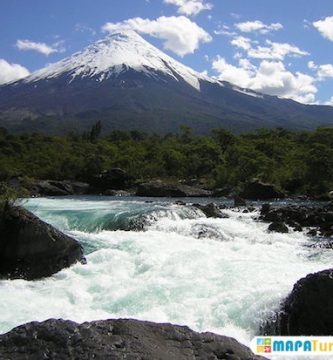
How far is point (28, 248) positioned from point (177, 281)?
388 centimetres

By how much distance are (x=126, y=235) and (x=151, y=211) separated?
17.1ft

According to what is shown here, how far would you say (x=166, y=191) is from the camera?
40.5 metres

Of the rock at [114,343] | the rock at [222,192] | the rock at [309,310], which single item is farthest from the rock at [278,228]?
the rock at [222,192]

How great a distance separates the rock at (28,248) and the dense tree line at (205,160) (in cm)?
3155

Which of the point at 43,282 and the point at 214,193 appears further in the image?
the point at 214,193

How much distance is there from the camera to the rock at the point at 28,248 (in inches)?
466

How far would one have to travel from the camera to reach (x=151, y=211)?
22.4 metres

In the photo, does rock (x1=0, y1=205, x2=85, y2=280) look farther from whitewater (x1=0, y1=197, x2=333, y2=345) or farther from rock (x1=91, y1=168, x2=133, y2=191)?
rock (x1=91, y1=168, x2=133, y2=191)

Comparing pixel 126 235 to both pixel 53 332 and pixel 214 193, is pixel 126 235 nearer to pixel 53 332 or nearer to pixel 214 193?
pixel 53 332

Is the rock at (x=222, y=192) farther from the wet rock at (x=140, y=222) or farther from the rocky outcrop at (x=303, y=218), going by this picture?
the wet rock at (x=140, y=222)

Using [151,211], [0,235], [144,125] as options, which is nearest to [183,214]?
[151,211]

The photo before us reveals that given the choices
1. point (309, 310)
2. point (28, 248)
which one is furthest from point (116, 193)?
point (309, 310)
